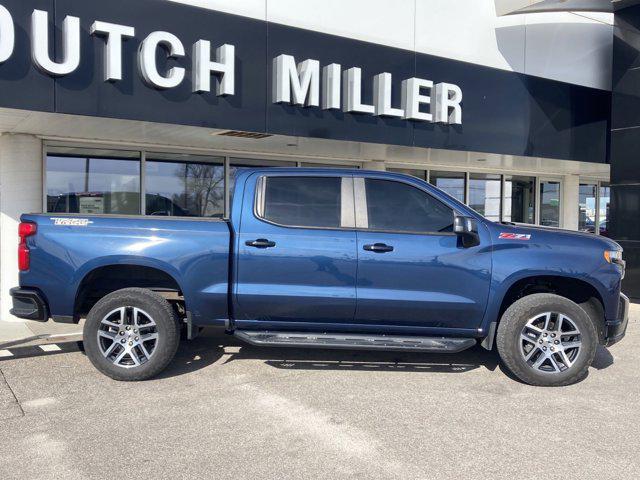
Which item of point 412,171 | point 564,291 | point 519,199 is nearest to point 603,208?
point 519,199

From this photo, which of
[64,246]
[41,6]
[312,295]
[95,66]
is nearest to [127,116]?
[95,66]

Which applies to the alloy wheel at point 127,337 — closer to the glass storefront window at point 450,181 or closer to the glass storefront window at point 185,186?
the glass storefront window at point 185,186

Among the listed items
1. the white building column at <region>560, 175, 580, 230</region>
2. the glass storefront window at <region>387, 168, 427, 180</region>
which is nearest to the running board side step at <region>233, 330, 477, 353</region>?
the glass storefront window at <region>387, 168, 427, 180</region>

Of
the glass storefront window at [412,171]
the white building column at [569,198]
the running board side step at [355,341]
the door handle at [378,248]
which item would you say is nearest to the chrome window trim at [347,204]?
the door handle at [378,248]

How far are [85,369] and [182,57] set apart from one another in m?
4.09

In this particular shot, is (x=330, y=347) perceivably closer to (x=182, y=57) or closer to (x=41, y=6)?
(x=182, y=57)

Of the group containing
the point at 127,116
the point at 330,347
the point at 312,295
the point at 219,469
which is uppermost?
the point at 127,116

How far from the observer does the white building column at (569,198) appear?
48.3 feet

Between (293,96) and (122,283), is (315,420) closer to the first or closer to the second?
(122,283)

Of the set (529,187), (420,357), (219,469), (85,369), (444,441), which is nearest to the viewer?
(219,469)

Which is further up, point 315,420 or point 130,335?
point 130,335

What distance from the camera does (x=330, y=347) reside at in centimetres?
512

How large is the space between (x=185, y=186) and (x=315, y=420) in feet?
21.3

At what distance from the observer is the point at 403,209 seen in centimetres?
545
